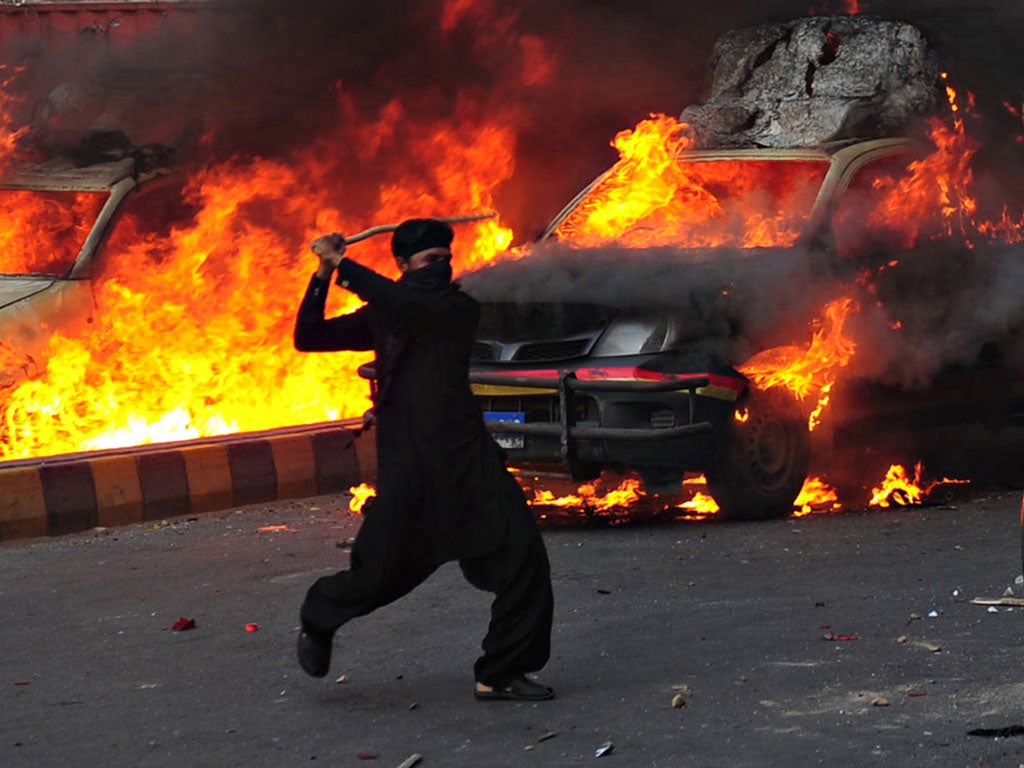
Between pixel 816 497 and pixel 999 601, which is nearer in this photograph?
pixel 999 601

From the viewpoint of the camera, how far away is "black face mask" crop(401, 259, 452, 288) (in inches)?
240

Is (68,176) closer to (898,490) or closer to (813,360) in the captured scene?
(813,360)

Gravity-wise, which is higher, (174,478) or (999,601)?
(174,478)

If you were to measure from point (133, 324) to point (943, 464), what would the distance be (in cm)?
431

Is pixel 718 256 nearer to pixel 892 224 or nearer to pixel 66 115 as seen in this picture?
pixel 892 224

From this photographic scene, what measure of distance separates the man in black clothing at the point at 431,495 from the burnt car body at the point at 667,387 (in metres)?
2.64

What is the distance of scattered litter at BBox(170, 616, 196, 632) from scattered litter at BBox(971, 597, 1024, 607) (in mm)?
2753

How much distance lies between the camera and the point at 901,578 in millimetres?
7684

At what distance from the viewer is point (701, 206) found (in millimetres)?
9820

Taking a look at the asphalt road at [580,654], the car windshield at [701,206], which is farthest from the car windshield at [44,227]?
the car windshield at [701,206]

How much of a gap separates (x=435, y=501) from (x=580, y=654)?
901 millimetres

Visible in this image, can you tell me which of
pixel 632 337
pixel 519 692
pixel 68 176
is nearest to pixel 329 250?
pixel 519 692

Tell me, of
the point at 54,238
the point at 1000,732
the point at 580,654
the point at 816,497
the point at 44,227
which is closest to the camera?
the point at 1000,732

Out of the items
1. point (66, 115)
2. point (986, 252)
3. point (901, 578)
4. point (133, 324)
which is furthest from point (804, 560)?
point (66, 115)
